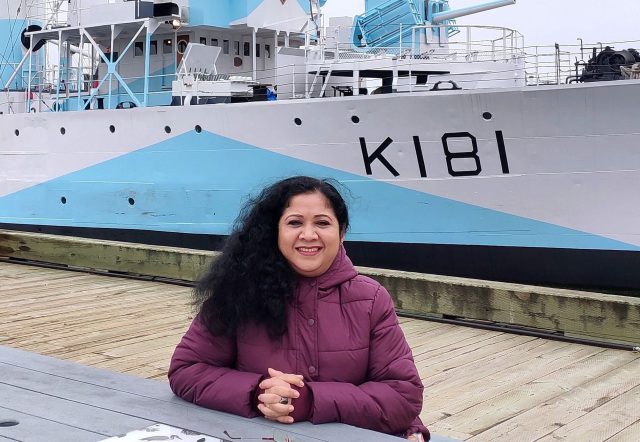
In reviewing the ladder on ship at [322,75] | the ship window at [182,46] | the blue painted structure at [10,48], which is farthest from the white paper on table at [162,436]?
the blue painted structure at [10,48]

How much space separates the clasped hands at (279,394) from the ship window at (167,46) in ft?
42.9

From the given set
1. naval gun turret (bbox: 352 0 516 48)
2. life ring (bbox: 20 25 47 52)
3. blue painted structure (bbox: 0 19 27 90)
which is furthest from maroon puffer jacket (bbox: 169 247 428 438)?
blue painted structure (bbox: 0 19 27 90)

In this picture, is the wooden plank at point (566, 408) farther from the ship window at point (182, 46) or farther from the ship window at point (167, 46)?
the ship window at point (167, 46)

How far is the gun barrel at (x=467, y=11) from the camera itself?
46.0 ft

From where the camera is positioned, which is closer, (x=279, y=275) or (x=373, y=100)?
(x=279, y=275)

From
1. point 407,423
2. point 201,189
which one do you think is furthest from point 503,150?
point 407,423

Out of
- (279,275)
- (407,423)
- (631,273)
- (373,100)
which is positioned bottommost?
(631,273)

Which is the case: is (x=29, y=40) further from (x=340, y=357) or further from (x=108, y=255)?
(x=340, y=357)

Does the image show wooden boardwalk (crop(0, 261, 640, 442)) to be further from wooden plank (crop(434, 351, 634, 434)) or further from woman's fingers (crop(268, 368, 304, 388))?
woman's fingers (crop(268, 368, 304, 388))

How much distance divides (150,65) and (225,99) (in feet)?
8.07

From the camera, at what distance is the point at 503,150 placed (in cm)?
1117

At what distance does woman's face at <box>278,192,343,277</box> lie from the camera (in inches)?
111

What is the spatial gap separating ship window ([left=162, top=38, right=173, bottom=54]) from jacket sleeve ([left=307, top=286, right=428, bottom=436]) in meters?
13.0

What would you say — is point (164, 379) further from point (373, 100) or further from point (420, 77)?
point (420, 77)
